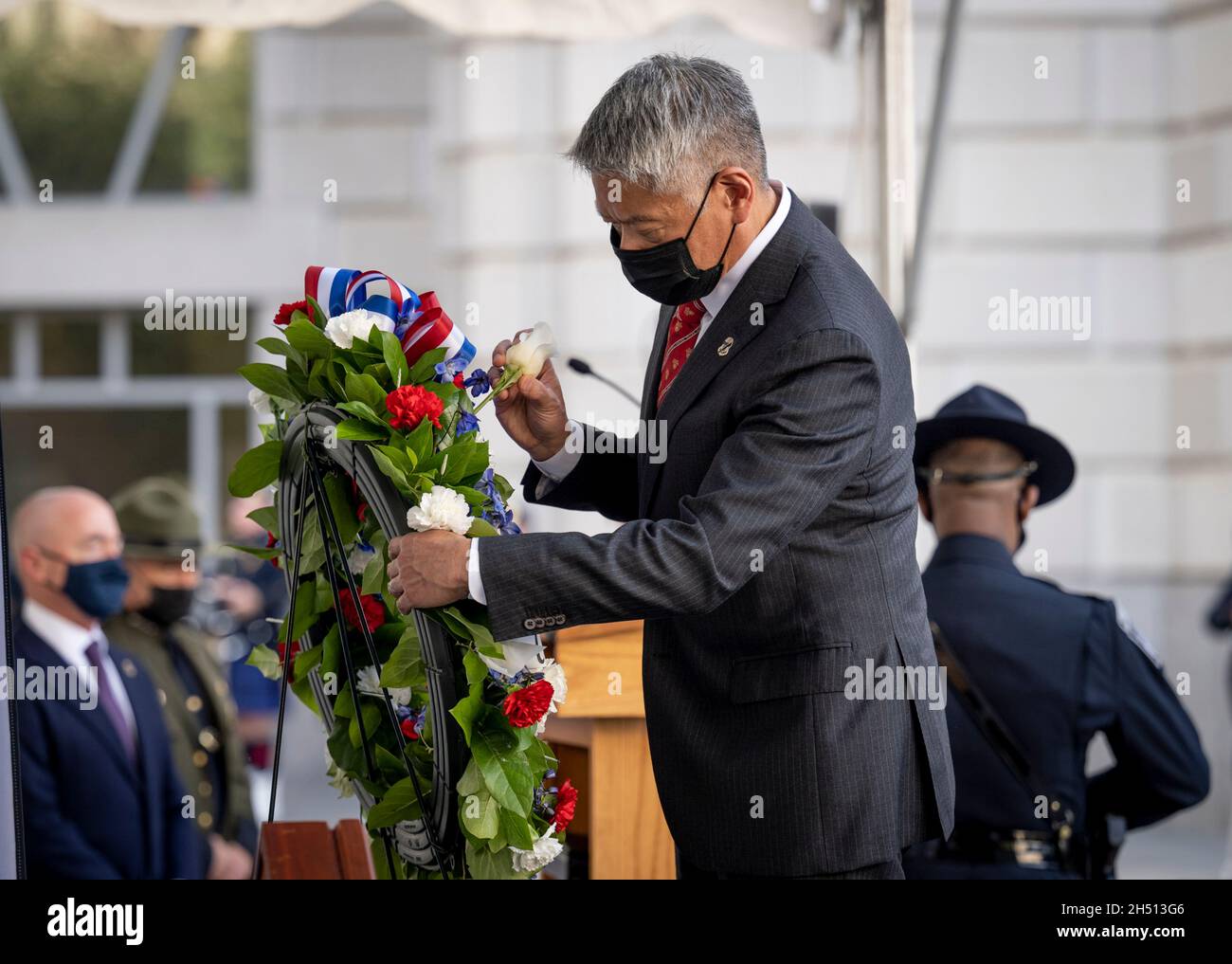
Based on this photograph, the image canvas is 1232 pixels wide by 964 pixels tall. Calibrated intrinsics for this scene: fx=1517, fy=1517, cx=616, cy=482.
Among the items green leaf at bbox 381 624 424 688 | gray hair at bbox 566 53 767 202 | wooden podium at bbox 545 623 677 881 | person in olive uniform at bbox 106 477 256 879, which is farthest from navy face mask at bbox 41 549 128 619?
gray hair at bbox 566 53 767 202

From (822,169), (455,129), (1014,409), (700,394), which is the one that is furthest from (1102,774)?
(455,129)

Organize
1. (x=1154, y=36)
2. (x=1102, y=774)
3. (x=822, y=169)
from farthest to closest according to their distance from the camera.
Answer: (x=1154, y=36), (x=822, y=169), (x=1102, y=774)

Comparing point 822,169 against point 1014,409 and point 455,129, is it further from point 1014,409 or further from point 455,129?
point 1014,409

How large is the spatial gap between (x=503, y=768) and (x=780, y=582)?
447mm

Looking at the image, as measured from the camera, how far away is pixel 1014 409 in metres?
3.61

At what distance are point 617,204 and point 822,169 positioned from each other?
16.6ft

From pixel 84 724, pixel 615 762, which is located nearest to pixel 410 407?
pixel 615 762

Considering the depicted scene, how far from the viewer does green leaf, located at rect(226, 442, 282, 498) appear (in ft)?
7.66

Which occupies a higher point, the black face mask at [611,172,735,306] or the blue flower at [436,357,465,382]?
the black face mask at [611,172,735,306]

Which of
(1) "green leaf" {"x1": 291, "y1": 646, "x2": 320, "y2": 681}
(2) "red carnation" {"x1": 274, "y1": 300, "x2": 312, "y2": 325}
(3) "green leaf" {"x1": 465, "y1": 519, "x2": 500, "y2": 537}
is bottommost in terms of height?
(1) "green leaf" {"x1": 291, "y1": 646, "x2": 320, "y2": 681}

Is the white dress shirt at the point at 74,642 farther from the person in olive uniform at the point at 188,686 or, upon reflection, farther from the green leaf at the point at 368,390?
the green leaf at the point at 368,390

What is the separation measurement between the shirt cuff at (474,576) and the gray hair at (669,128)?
0.55 meters

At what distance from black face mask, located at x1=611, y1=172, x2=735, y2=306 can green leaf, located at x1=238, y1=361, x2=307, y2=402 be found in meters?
0.52

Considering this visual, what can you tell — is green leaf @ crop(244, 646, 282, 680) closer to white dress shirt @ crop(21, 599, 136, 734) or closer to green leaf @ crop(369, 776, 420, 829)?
green leaf @ crop(369, 776, 420, 829)
